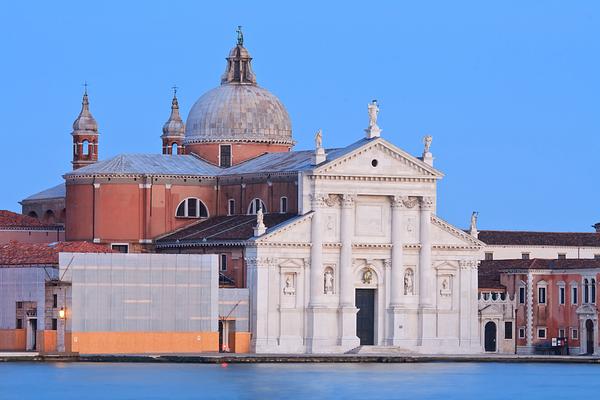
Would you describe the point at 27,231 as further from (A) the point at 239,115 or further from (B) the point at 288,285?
(B) the point at 288,285

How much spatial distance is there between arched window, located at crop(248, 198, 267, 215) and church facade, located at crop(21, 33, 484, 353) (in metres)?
0.05

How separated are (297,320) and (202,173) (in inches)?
348

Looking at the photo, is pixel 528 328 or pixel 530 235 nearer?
pixel 528 328

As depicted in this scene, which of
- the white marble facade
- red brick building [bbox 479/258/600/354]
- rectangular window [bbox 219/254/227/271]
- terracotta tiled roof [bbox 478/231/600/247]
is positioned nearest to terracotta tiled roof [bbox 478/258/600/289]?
red brick building [bbox 479/258/600/354]

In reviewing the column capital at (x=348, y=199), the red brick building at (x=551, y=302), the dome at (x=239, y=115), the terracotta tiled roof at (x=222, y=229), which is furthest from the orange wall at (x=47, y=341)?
the red brick building at (x=551, y=302)

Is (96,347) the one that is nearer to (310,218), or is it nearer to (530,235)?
(310,218)

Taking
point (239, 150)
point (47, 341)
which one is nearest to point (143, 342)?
point (47, 341)

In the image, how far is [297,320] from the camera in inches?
3570

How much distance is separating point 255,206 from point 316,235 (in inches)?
217

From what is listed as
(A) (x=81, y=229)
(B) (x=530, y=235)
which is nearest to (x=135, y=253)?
(A) (x=81, y=229)

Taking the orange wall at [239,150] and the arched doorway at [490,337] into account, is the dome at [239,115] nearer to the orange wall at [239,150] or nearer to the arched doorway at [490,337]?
the orange wall at [239,150]

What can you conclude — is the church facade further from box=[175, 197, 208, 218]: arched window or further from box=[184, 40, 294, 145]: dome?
box=[184, 40, 294, 145]: dome

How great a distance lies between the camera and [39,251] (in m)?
90.3

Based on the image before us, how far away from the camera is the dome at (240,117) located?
99812mm
